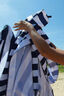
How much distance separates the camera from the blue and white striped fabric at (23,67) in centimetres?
235

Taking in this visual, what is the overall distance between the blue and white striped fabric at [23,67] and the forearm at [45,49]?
231 mm

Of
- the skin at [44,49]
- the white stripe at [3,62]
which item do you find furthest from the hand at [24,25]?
the white stripe at [3,62]

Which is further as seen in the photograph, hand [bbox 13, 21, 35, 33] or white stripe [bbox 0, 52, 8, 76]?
white stripe [bbox 0, 52, 8, 76]

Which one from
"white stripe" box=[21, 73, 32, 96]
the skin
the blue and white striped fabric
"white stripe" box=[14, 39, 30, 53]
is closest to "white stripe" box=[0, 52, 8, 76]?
the blue and white striped fabric

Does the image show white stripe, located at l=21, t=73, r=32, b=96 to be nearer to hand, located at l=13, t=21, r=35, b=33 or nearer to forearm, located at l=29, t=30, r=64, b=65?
forearm, located at l=29, t=30, r=64, b=65

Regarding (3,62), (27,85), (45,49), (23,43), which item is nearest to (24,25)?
(23,43)

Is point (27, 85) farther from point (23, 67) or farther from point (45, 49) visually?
point (45, 49)

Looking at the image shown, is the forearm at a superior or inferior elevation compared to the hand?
inferior

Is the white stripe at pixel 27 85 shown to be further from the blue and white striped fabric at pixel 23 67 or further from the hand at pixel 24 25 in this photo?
the hand at pixel 24 25

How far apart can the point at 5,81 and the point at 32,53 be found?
399 mm

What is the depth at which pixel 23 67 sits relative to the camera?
7.84 feet

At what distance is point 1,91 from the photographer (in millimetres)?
2422

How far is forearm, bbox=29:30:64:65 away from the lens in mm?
2184

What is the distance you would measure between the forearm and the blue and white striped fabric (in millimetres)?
231
